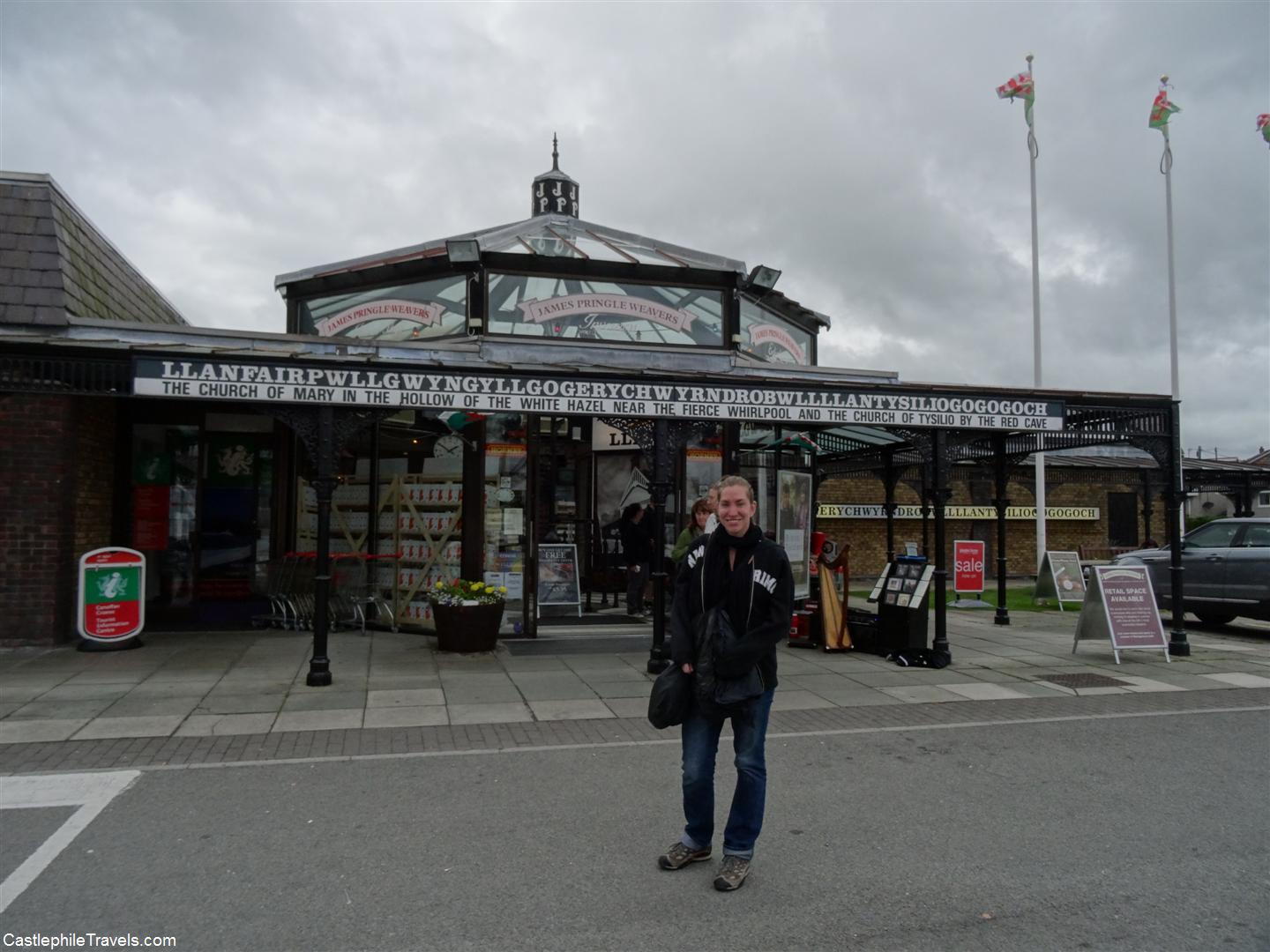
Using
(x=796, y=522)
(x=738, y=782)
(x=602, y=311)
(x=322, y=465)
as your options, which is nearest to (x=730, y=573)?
(x=738, y=782)

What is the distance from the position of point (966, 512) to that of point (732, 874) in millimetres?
22474

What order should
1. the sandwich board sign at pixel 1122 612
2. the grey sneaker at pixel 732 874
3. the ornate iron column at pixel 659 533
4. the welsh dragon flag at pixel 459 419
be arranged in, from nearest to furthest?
the grey sneaker at pixel 732 874 → the ornate iron column at pixel 659 533 → the sandwich board sign at pixel 1122 612 → the welsh dragon flag at pixel 459 419

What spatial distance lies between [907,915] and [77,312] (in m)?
10.8

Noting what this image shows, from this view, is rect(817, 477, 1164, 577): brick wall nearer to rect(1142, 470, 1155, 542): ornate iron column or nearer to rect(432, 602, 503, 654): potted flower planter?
rect(1142, 470, 1155, 542): ornate iron column

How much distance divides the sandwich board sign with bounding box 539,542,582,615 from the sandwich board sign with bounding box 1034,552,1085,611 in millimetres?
9459

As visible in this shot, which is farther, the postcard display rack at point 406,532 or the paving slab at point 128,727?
the postcard display rack at point 406,532

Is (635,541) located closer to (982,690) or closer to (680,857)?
(982,690)

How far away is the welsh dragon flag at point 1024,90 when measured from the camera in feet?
72.6

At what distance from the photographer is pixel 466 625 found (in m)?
10.2

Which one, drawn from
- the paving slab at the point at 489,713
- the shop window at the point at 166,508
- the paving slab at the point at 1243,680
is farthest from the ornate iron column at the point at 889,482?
the shop window at the point at 166,508

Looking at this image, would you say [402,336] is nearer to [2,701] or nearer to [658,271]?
[658,271]

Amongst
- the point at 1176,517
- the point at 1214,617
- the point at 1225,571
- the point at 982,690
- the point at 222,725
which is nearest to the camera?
the point at 222,725

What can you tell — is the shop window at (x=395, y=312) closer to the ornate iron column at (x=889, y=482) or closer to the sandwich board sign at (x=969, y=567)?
the ornate iron column at (x=889, y=482)

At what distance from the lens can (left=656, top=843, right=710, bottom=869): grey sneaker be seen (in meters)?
4.28
